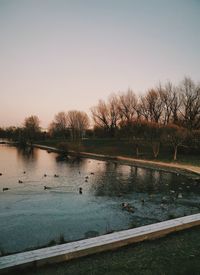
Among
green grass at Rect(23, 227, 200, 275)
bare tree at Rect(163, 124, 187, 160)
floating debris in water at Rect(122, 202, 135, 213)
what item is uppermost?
bare tree at Rect(163, 124, 187, 160)

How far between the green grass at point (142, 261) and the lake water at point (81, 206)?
136 inches

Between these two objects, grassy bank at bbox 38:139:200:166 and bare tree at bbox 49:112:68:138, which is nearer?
grassy bank at bbox 38:139:200:166

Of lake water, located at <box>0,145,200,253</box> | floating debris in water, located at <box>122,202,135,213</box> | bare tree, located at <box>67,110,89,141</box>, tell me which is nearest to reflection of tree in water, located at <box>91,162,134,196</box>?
lake water, located at <box>0,145,200,253</box>

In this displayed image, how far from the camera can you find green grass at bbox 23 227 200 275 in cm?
502

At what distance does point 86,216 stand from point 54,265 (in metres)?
6.67

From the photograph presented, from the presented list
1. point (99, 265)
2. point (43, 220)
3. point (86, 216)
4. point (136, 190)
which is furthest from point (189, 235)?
point (136, 190)

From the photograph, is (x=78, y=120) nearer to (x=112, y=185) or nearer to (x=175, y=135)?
(x=175, y=135)

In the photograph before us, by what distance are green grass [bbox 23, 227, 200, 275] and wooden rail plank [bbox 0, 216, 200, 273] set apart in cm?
14

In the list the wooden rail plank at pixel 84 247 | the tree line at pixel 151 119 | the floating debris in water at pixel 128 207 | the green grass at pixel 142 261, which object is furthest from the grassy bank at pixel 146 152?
the green grass at pixel 142 261

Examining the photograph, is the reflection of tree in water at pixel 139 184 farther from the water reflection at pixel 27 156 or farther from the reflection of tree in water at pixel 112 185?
the water reflection at pixel 27 156

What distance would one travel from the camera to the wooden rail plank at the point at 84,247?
5.17 m

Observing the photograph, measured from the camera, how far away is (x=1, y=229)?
10.1 meters

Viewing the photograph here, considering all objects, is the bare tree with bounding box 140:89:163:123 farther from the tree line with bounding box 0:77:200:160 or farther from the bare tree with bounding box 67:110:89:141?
the bare tree with bounding box 67:110:89:141

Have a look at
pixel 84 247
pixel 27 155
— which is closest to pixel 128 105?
Result: pixel 27 155
